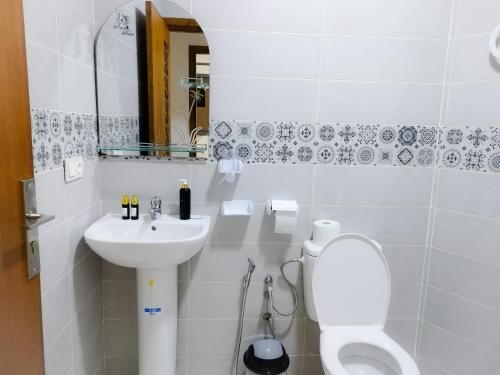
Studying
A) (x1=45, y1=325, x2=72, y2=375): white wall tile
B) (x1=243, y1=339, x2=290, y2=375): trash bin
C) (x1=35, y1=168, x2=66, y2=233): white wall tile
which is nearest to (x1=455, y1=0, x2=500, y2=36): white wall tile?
(x1=243, y1=339, x2=290, y2=375): trash bin

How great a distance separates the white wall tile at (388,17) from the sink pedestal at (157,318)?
1390 mm

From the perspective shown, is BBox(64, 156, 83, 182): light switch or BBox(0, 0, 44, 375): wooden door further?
BBox(64, 156, 83, 182): light switch

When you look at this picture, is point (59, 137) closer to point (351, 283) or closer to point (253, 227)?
point (253, 227)

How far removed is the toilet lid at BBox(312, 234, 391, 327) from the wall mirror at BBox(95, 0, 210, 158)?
81 centimetres

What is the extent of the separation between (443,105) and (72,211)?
69.8 inches

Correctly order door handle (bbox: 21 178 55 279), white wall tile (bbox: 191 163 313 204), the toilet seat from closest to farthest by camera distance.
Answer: door handle (bbox: 21 178 55 279)
the toilet seat
white wall tile (bbox: 191 163 313 204)

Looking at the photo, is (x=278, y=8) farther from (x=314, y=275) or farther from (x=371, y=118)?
(x=314, y=275)

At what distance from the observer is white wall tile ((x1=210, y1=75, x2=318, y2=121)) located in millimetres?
1747

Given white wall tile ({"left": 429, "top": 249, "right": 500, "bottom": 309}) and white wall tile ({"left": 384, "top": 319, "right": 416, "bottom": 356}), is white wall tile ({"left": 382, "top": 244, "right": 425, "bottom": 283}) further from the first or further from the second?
white wall tile ({"left": 384, "top": 319, "right": 416, "bottom": 356})

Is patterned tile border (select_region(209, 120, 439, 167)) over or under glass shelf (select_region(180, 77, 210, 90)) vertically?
under

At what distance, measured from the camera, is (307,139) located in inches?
71.0

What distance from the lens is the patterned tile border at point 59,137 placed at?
4.04 feet

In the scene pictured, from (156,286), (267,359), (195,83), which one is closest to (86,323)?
(156,286)

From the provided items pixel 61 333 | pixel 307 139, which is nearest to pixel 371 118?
pixel 307 139
